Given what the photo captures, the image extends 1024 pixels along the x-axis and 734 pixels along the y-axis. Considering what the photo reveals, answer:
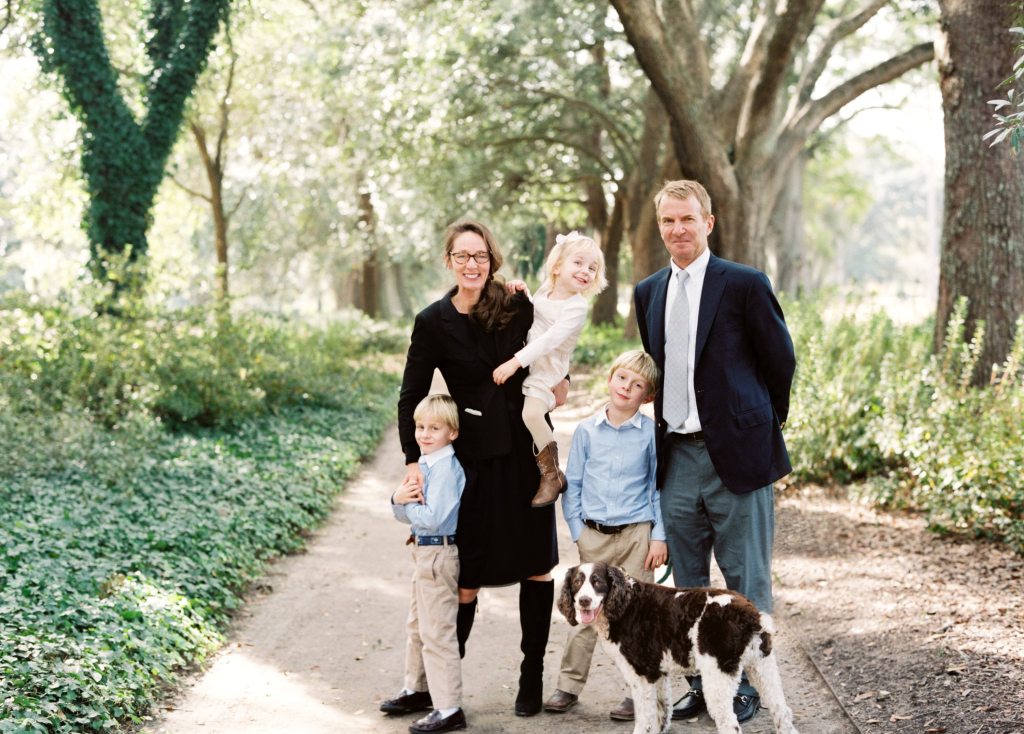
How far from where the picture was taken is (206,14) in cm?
1622

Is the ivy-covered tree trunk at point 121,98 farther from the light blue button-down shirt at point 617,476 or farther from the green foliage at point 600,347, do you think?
the light blue button-down shirt at point 617,476

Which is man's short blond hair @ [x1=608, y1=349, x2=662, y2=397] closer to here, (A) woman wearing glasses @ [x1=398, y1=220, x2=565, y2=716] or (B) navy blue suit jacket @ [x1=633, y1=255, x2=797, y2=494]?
(B) navy blue suit jacket @ [x1=633, y1=255, x2=797, y2=494]

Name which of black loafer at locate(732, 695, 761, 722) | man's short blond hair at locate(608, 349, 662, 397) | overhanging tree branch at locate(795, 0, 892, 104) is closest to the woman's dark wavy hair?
man's short blond hair at locate(608, 349, 662, 397)

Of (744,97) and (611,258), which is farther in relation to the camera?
(611,258)

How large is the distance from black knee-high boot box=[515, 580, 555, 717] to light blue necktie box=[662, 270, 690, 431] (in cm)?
101

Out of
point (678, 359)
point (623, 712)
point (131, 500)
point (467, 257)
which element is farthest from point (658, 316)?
point (131, 500)

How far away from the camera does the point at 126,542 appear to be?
6.73 meters

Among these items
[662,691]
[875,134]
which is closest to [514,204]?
[875,134]

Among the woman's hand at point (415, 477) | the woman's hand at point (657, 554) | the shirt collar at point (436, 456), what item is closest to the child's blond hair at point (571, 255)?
the shirt collar at point (436, 456)

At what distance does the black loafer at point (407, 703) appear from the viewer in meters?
4.80

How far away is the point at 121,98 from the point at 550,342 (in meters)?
13.6

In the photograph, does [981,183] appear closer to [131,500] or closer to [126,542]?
[126,542]

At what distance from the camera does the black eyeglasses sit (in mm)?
4438

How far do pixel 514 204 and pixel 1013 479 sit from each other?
18.0 metres
